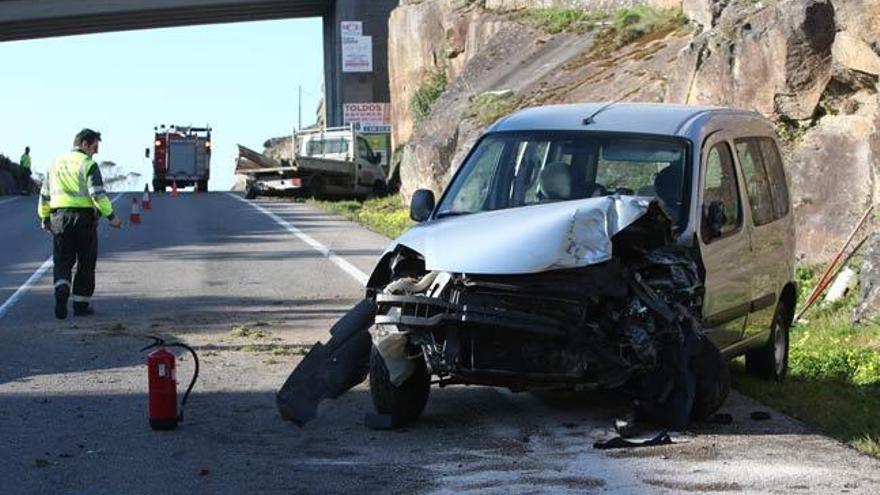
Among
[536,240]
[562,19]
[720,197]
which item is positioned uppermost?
[562,19]

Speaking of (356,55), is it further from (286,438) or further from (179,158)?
(286,438)

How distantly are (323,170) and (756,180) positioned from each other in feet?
107

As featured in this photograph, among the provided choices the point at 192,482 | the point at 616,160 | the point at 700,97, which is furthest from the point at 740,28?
the point at 192,482

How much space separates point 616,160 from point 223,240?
1650cm

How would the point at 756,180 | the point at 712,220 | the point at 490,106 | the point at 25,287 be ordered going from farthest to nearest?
the point at 490,106 < the point at 25,287 < the point at 756,180 < the point at 712,220

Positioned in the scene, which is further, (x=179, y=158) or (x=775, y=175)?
(x=179, y=158)

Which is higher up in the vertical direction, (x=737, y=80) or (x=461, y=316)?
(x=737, y=80)

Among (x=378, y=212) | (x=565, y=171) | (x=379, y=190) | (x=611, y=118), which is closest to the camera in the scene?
(x=565, y=171)

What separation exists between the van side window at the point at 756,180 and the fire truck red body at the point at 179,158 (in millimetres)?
51385

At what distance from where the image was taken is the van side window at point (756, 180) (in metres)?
10.4

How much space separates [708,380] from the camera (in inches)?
334

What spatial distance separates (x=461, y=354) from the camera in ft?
26.7

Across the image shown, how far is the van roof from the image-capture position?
976 centimetres

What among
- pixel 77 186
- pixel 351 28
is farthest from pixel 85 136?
pixel 351 28
